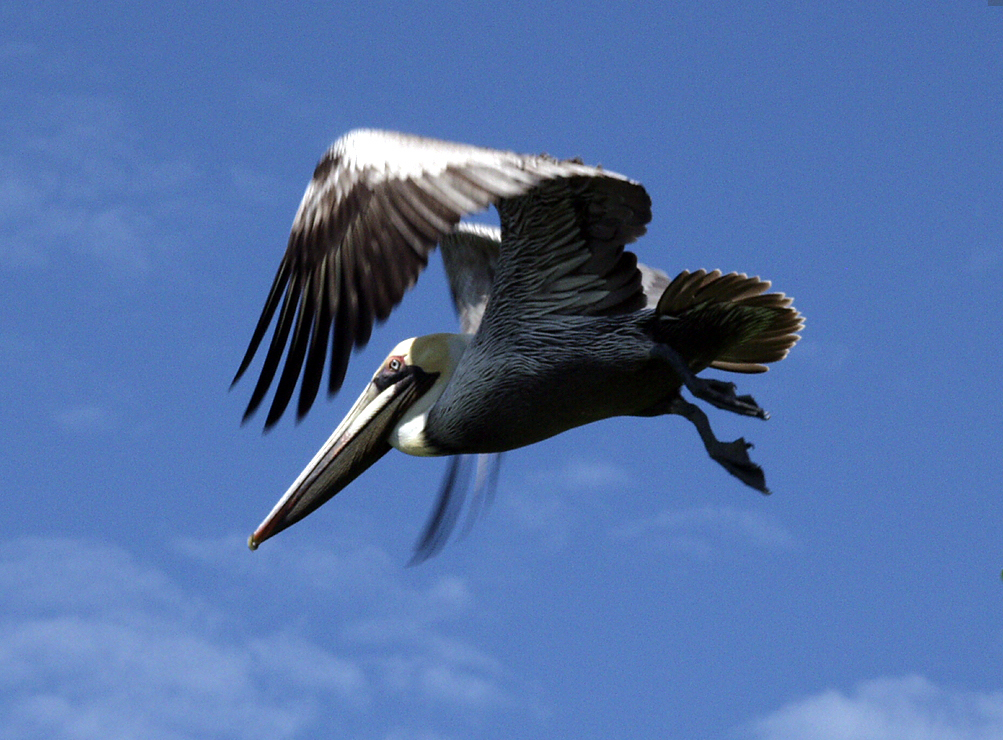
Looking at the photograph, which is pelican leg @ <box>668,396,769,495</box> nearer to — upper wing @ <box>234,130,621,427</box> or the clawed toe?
the clawed toe

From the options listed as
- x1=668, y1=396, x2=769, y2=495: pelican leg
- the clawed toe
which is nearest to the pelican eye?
x1=668, y1=396, x2=769, y2=495: pelican leg

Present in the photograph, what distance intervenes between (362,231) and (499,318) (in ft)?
4.52

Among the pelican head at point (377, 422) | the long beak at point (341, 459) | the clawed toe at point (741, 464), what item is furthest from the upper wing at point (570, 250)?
the long beak at point (341, 459)

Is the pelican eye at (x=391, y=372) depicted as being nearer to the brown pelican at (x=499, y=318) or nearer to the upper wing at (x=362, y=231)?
the brown pelican at (x=499, y=318)

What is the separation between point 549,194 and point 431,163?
1177 millimetres

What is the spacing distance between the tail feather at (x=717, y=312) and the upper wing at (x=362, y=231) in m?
0.82

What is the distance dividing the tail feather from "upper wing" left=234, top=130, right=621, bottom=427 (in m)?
0.82

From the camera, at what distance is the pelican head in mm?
8180

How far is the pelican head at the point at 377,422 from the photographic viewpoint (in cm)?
818

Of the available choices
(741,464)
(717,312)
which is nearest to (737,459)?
(741,464)

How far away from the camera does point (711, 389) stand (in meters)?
7.25

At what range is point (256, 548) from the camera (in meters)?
8.34

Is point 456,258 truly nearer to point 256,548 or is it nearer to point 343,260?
point 256,548

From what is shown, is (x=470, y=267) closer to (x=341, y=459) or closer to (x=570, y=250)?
(x=341, y=459)
